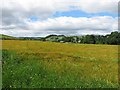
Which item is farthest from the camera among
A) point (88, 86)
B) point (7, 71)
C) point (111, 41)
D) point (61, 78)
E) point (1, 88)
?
point (111, 41)

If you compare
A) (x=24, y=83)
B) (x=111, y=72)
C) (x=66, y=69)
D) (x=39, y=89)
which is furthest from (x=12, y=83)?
(x=111, y=72)

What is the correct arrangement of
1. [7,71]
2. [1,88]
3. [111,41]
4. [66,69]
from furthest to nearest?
[111,41]
[66,69]
[7,71]
[1,88]

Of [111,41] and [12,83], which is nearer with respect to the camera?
[12,83]

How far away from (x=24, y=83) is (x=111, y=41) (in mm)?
81398

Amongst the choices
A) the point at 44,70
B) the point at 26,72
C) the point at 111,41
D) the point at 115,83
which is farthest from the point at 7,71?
the point at 111,41

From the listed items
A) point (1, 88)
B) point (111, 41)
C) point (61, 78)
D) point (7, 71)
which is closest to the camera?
point (1, 88)

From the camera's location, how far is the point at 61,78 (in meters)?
19.3

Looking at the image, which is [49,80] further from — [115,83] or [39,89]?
[115,83]

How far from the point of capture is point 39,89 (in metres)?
16.6

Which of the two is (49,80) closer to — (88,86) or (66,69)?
(88,86)

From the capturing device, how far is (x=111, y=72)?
23188mm

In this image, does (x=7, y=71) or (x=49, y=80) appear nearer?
(x=49, y=80)

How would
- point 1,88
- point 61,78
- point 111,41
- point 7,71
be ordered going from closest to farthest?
point 1,88
point 61,78
point 7,71
point 111,41

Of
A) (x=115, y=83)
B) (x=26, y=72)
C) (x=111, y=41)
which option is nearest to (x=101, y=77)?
(x=115, y=83)
